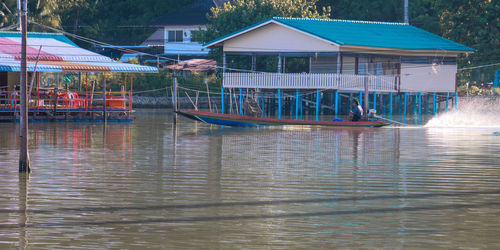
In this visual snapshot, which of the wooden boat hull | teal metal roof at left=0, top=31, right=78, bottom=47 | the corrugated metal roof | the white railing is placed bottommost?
the wooden boat hull

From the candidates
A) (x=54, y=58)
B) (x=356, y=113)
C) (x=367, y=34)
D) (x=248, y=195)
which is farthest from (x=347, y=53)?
(x=248, y=195)

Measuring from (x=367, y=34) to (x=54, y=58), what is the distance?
780 inches

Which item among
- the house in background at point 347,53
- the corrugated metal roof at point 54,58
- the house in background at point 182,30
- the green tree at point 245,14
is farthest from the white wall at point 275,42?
the house in background at point 182,30

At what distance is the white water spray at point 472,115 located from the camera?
4387 centimetres

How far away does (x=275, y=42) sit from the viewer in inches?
1841

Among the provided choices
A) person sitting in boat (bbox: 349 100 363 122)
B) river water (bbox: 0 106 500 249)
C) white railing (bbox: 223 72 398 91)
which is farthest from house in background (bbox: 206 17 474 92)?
river water (bbox: 0 106 500 249)

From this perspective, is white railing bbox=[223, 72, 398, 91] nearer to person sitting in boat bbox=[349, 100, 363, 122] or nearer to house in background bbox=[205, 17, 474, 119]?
house in background bbox=[205, 17, 474, 119]

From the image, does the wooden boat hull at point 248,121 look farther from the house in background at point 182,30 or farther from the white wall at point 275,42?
the house in background at point 182,30

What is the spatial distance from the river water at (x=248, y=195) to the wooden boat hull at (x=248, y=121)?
6.46 m

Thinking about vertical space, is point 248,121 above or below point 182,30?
below

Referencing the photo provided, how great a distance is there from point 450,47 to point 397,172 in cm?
3103

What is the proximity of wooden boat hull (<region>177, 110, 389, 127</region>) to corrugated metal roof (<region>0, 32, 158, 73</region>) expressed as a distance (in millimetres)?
4759

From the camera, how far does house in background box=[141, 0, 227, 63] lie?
7294cm

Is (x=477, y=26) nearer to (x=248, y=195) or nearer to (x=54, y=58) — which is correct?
(x=54, y=58)
